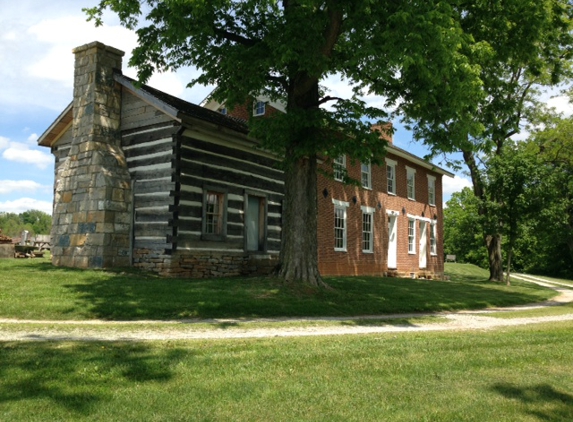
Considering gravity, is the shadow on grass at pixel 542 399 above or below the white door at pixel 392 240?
below

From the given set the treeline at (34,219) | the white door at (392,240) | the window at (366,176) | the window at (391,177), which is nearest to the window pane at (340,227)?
the window at (366,176)

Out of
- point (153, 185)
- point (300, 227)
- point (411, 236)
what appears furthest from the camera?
point (411, 236)

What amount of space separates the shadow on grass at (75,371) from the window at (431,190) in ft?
89.5

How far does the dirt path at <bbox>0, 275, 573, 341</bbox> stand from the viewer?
7.94 m

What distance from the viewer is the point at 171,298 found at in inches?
452

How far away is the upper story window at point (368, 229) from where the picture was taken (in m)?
25.3

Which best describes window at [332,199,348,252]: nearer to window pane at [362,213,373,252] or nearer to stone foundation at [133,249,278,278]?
window pane at [362,213,373,252]

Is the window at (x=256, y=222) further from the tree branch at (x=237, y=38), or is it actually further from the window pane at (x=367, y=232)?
the window pane at (x=367, y=232)

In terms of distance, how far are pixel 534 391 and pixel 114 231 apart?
44.5 ft

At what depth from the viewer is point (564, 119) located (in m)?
31.8

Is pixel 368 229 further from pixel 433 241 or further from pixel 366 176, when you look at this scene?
pixel 433 241

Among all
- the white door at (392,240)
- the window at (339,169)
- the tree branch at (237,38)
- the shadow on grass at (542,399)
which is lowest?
the shadow on grass at (542,399)

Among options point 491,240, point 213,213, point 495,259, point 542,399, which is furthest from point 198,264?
point 495,259

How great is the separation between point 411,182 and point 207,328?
2259cm
